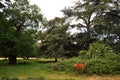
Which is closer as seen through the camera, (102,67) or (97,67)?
(97,67)

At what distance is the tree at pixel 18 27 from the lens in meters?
29.0

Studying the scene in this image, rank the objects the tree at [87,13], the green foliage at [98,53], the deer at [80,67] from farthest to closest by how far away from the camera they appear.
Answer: the tree at [87,13]
the green foliage at [98,53]
the deer at [80,67]

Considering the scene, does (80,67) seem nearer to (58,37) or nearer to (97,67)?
(97,67)

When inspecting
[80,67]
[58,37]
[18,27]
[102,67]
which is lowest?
[102,67]

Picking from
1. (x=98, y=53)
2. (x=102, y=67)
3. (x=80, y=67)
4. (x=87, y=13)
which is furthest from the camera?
(x=87, y=13)

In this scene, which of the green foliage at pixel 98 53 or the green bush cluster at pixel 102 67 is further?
the green foliage at pixel 98 53

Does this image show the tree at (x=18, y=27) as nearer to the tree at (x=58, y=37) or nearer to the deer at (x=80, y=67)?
the tree at (x=58, y=37)

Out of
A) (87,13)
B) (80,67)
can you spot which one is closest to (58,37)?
(87,13)

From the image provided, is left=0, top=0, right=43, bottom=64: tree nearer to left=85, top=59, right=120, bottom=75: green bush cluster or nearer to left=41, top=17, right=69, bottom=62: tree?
left=41, top=17, right=69, bottom=62: tree

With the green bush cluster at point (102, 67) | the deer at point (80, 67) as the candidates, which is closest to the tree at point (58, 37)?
the green bush cluster at point (102, 67)

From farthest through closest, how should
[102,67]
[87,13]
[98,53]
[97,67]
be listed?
[87,13] → [98,53] → [102,67] → [97,67]

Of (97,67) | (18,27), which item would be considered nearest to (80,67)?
(97,67)

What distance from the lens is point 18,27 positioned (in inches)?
1217

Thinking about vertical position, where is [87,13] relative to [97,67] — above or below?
above
